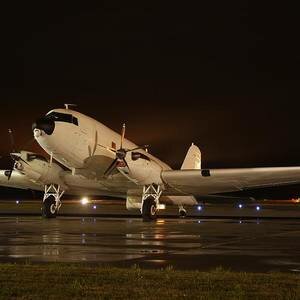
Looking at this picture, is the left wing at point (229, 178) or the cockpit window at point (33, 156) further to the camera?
the cockpit window at point (33, 156)

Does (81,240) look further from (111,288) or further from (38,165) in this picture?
(38,165)

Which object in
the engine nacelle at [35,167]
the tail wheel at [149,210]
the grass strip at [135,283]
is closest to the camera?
the grass strip at [135,283]

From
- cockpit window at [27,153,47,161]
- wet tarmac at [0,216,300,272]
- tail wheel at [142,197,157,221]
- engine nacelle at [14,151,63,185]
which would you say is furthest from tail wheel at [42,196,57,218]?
wet tarmac at [0,216,300,272]

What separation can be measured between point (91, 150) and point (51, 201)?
656 cm

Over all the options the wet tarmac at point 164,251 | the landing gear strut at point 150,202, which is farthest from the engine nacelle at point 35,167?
the wet tarmac at point 164,251

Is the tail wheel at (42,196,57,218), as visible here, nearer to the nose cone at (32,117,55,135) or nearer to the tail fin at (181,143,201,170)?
the nose cone at (32,117,55,135)

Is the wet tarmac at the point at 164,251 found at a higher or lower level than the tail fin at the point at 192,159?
lower

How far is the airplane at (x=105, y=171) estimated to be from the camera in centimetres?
3791

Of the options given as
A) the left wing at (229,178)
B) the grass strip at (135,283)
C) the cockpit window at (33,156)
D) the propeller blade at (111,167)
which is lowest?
the grass strip at (135,283)

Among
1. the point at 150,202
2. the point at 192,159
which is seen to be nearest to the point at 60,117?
the point at 150,202

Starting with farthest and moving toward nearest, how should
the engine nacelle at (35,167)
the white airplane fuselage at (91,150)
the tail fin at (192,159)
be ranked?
the tail fin at (192,159) < the engine nacelle at (35,167) < the white airplane fuselage at (91,150)

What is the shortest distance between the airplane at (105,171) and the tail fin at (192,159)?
7.05 m

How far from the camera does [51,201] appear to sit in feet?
141

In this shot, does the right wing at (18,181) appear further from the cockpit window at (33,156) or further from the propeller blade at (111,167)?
the propeller blade at (111,167)
